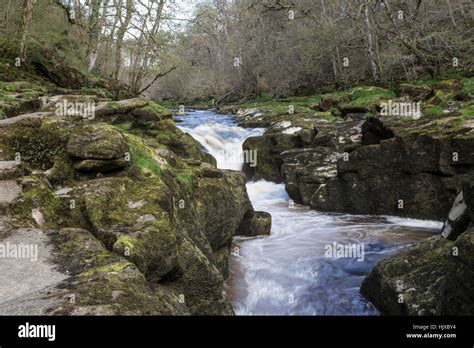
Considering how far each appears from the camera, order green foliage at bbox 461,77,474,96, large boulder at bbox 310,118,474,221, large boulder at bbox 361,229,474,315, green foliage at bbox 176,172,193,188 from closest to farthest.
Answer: large boulder at bbox 361,229,474,315 < green foliage at bbox 176,172,193,188 < large boulder at bbox 310,118,474,221 < green foliage at bbox 461,77,474,96

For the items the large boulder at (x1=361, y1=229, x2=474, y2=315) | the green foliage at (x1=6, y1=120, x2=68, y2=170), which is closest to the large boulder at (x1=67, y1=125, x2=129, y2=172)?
the green foliage at (x1=6, y1=120, x2=68, y2=170)

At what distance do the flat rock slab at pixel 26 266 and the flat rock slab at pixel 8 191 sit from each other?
0.51m

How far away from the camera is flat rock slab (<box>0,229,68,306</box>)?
3430 millimetres

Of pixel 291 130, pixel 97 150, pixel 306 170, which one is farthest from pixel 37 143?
pixel 291 130

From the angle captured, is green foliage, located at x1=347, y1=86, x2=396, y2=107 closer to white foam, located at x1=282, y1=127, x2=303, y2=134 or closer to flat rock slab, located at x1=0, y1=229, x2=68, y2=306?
white foam, located at x1=282, y1=127, x2=303, y2=134

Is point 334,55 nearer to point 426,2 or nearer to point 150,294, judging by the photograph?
point 426,2

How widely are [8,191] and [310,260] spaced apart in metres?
5.90

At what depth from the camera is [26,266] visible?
12.3 ft

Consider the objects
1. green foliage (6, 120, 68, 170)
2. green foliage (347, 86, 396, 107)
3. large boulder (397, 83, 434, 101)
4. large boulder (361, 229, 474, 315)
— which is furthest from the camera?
green foliage (347, 86, 396, 107)

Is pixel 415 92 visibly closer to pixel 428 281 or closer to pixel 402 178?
pixel 402 178

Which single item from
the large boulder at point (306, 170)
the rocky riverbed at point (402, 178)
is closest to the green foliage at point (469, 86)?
the rocky riverbed at point (402, 178)

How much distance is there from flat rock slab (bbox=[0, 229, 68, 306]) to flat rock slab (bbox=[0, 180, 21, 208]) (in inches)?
20.2

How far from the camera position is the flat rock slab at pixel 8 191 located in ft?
15.1

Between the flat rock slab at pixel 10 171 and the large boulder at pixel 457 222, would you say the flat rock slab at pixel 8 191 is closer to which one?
the flat rock slab at pixel 10 171
